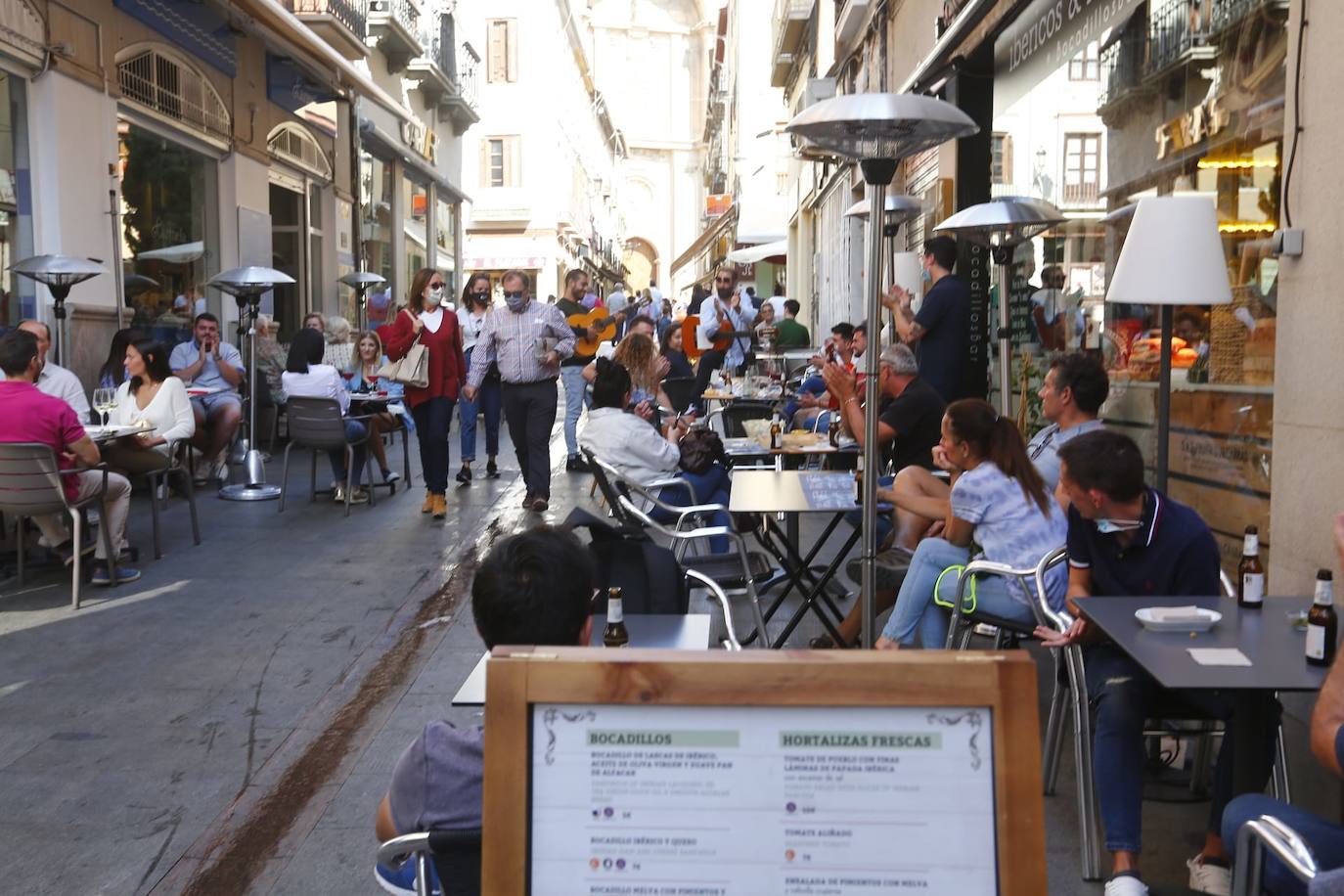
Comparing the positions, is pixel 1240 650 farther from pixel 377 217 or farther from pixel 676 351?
pixel 377 217

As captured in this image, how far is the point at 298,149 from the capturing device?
59.5 ft

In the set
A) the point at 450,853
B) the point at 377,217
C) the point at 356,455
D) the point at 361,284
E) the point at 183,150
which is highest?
the point at 377,217

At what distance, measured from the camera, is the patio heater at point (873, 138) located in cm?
482

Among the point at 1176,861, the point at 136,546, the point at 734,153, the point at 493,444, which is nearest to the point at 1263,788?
the point at 1176,861

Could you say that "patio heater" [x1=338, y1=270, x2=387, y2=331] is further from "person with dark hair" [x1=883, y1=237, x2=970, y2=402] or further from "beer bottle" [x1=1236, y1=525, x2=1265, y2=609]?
"beer bottle" [x1=1236, y1=525, x2=1265, y2=609]

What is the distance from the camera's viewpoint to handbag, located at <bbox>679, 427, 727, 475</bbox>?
297 inches

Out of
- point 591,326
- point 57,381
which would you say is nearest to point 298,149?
point 591,326

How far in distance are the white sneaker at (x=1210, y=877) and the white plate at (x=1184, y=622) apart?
0.66m

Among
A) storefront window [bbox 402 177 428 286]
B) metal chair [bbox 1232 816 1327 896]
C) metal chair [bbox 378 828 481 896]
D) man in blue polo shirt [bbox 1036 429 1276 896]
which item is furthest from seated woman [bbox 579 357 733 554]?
storefront window [bbox 402 177 428 286]

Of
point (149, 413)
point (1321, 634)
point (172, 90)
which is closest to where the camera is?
point (1321, 634)

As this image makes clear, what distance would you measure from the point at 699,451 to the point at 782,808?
5.78 meters

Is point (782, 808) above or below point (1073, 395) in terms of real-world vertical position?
below

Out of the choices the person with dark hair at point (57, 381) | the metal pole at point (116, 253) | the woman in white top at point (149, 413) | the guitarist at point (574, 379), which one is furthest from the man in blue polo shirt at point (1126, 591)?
the metal pole at point (116, 253)

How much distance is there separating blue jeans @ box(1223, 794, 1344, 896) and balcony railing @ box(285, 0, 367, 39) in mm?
16805
